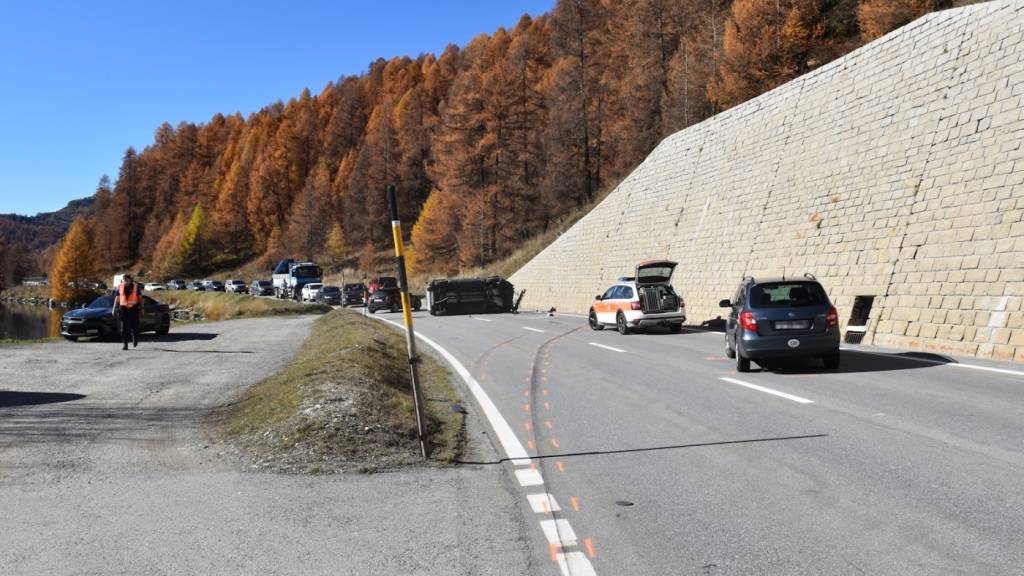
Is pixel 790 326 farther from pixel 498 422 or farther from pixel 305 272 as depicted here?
pixel 305 272

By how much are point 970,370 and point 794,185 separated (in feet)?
46.4

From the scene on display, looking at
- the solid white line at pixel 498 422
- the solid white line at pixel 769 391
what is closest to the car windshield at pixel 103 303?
the solid white line at pixel 498 422

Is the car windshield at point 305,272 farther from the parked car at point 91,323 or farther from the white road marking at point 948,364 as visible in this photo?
the white road marking at point 948,364

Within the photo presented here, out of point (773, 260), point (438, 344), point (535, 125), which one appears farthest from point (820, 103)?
point (535, 125)

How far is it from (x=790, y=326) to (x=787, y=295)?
0.77 metres

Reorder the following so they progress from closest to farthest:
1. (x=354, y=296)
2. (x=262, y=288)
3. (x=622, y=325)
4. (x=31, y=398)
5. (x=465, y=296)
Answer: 1. (x=31, y=398)
2. (x=622, y=325)
3. (x=465, y=296)
4. (x=354, y=296)
5. (x=262, y=288)

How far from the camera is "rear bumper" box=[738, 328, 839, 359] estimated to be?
11922 mm

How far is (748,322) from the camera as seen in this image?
482 inches

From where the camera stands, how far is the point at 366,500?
527 cm

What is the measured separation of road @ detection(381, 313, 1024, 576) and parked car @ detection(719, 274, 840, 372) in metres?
0.42

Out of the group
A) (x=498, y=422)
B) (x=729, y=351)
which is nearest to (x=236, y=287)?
(x=729, y=351)

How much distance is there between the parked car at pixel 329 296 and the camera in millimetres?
49656

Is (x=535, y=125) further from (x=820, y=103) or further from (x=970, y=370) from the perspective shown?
(x=970, y=370)

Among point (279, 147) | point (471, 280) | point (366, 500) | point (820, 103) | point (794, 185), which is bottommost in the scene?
point (366, 500)
